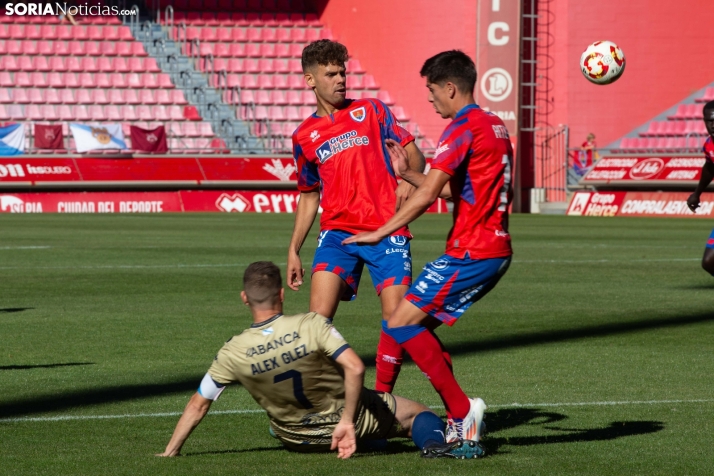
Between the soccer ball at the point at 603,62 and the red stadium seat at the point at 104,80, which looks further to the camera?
the red stadium seat at the point at 104,80

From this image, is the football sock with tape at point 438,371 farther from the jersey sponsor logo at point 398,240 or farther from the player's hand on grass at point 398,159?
the jersey sponsor logo at point 398,240

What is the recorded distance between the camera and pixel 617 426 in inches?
240

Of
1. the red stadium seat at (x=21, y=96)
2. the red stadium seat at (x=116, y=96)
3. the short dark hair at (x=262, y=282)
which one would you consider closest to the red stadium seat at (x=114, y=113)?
the red stadium seat at (x=116, y=96)

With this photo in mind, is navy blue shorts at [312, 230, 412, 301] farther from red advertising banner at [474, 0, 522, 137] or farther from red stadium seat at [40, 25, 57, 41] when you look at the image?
red stadium seat at [40, 25, 57, 41]

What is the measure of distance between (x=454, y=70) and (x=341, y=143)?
1352mm

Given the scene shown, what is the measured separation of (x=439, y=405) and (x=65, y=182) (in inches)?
1139

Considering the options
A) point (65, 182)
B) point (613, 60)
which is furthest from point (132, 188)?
point (613, 60)

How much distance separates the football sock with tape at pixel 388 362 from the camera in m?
6.03

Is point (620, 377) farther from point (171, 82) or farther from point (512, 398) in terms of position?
point (171, 82)

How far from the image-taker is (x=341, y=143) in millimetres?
6656

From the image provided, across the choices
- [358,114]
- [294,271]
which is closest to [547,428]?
[294,271]

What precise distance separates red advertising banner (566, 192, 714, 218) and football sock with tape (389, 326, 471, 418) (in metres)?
28.2

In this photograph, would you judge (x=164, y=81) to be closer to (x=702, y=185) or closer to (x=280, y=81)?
(x=280, y=81)

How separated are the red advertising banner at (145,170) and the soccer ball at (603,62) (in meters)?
17.8
